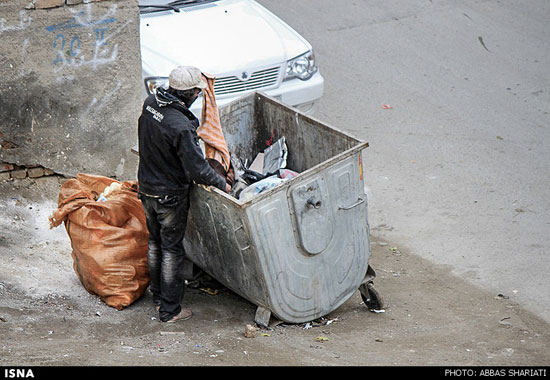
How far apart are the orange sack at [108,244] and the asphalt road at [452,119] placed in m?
2.30

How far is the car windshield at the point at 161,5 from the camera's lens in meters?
7.43

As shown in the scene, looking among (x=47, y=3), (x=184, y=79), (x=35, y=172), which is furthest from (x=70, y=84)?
(x=184, y=79)

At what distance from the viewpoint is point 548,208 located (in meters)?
6.61

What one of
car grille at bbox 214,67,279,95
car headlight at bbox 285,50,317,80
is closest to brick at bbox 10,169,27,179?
car grille at bbox 214,67,279,95

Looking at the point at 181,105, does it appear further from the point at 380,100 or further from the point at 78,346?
the point at 380,100

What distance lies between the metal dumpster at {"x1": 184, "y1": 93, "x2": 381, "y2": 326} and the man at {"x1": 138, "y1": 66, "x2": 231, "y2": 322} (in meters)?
0.13

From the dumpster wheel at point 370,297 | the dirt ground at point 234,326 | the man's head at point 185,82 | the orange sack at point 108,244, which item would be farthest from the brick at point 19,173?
the dumpster wheel at point 370,297

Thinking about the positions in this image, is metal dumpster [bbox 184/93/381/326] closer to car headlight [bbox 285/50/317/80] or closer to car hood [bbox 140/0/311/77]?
car hood [bbox 140/0/311/77]

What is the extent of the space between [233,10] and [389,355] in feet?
14.4

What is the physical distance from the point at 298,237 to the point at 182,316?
997mm

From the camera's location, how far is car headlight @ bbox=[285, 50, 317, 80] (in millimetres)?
7125

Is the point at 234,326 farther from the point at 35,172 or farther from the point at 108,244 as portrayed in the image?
the point at 35,172
